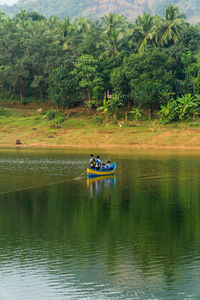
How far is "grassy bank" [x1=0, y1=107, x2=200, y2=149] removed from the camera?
3115 inches

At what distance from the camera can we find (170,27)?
101 metres

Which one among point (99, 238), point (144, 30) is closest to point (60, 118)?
point (144, 30)

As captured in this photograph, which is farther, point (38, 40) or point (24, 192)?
point (38, 40)

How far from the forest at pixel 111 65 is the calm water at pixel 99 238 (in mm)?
46488

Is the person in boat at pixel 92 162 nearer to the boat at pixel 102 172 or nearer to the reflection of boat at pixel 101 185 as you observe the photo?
the boat at pixel 102 172

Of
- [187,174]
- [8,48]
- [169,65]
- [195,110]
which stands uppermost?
[8,48]

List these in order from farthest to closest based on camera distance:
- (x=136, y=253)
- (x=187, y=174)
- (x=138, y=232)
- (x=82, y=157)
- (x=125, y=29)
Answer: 1. (x=125, y=29)
2. (x=82, y=157)
3. (x=187, y=174)
4. (x=138, y=232)
5. (x=136, y=253)

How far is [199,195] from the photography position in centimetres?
3291

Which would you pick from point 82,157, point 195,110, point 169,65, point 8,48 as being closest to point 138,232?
point 82,157

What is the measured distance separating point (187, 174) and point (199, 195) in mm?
12793

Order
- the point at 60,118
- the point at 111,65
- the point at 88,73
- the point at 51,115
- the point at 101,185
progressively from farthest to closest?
the point at 51,115 < the point at 111,65 < the point at 88,73 < the point at 60,118 < the point at 101,185

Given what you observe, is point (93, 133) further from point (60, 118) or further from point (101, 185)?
point (101, 185)

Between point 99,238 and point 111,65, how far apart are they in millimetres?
79100

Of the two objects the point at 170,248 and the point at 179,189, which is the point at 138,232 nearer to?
the point at 170,248
